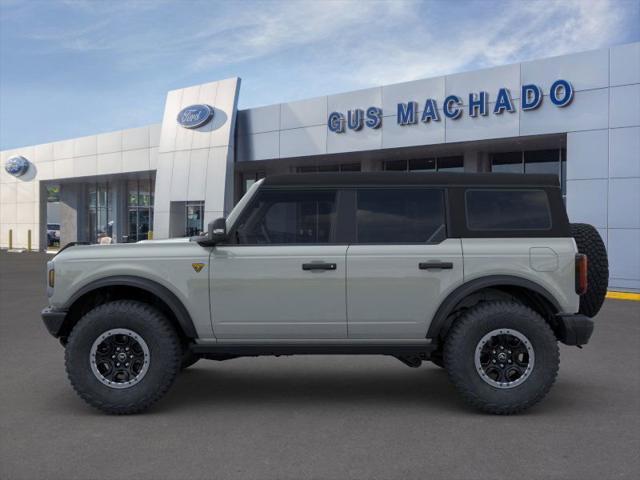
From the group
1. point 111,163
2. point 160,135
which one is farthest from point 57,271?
point 111,163

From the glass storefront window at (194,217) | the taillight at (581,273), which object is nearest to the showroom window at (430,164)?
Result: the glass storefront window at (194,217)

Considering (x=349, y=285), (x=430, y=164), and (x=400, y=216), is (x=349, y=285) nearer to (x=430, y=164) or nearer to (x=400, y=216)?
(x=400, y=216)

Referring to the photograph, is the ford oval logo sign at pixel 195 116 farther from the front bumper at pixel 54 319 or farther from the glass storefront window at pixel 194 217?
A: the front bumper at pixel 54 319

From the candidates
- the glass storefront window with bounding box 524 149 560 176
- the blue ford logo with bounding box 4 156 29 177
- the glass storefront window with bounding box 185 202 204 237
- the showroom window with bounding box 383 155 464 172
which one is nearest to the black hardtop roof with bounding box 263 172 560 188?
the glass storefront window with bounding box 524 149 560 176

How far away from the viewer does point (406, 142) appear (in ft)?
68.6

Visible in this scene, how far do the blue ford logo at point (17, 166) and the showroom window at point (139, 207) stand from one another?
24.3 feet

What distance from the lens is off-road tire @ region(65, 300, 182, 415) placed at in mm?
5117

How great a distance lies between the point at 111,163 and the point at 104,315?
30951mm

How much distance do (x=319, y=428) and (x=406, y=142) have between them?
16995 millimetres

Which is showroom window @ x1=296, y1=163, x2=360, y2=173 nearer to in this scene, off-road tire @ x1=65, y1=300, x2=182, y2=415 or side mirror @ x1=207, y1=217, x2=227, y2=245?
side mirror @ x1=207, y1=217, x2=227, y2=245

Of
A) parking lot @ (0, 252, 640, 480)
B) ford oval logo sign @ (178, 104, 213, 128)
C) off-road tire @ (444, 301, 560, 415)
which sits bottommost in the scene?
parking lot @ (0, 252, 640, 480)

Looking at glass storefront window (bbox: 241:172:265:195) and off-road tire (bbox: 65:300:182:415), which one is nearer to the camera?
off-road tire (bbox: 65:300:182:415)

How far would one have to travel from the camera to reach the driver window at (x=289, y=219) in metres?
5.31

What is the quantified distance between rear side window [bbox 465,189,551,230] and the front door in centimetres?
116
